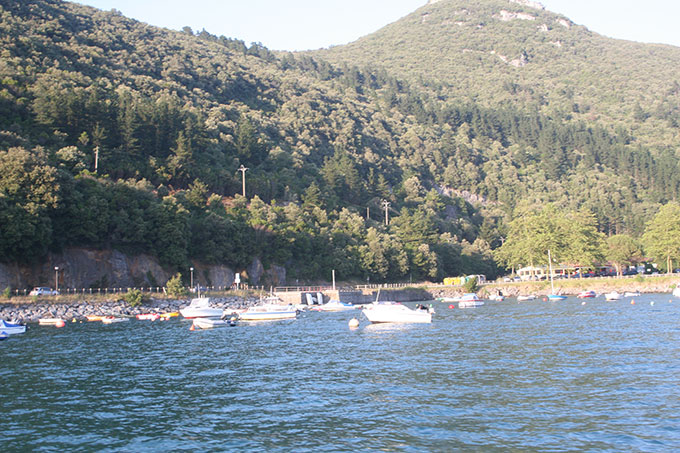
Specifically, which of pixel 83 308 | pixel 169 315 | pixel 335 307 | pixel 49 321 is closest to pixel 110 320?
pixel 49 321

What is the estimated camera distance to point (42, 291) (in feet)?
238

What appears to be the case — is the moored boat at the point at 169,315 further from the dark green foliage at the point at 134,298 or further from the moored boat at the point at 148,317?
the dark green foliage at the point at 134,298

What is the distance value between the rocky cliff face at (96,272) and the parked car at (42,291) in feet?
6.33

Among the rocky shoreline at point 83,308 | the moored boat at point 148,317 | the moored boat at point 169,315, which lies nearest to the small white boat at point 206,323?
the moored boat at point 148,317

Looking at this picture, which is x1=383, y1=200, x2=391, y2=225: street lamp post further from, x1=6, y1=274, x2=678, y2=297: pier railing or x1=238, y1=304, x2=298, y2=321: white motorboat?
x1=238, y1=304, x2=298, y2=321: white motorboat

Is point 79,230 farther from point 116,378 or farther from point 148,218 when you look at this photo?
point 116,378

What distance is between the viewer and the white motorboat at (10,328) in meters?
52.2

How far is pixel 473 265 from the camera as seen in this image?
152m

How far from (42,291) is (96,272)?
1082 centimetres

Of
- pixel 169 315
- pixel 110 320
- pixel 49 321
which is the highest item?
pixel 49 321

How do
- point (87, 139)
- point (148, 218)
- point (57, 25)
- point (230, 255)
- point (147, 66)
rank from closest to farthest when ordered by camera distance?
1. point (148, 218)
2. point (230, 255)
3. point (87, 139)
4. point (57, 25)
5. point (147, 66)

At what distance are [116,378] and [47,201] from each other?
50.8 metres

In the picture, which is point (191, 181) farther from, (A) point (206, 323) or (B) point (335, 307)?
(A) point (206, 323)

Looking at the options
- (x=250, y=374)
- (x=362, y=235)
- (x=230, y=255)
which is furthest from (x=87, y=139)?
(x=250, y=374)
